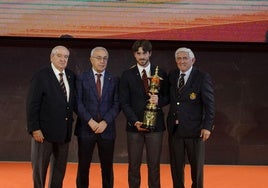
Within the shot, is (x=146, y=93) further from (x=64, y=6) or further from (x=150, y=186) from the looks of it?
(x=64, y=6)

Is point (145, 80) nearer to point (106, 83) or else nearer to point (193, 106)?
point (106, 83)

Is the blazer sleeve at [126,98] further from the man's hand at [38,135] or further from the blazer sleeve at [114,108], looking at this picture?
the man's hand at [38,135]

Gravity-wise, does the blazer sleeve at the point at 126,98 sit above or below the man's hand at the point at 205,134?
above

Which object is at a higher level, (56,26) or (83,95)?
(56,26)

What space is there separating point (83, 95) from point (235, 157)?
2872mm

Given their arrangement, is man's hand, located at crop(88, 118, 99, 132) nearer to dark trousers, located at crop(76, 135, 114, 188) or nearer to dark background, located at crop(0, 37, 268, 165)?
dark trousers, located at crop(76, 135, 114, 188)

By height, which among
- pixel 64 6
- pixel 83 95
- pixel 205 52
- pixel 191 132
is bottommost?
pixel 191 132

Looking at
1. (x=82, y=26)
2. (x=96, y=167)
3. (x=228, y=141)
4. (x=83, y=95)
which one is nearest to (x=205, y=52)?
(x=228, y=141)

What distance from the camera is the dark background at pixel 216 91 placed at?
213 inches

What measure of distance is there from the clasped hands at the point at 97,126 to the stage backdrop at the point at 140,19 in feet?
6.31

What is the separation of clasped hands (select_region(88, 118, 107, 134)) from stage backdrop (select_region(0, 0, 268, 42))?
1922 mm

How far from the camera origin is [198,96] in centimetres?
345

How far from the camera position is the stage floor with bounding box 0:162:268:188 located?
14.2ft

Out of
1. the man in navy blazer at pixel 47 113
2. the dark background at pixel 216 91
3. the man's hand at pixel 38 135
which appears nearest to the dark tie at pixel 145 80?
the man in navy blazer at pixel 47 113
